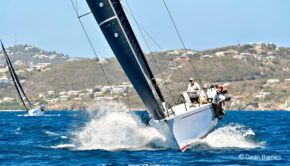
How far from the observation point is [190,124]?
11.8 metres

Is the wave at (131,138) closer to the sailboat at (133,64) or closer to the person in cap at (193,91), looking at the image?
the sailboat at (133,64)

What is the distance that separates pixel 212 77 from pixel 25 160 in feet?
340

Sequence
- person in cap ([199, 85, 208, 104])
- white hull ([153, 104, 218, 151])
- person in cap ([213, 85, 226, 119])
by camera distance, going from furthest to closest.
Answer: person in cap ([199, 85, 208, 104]) < person in cap ([213, 85, 226, 119]) < white hull ([153, 104, 218, 151])

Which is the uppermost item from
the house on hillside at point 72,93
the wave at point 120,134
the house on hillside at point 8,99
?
the wave at point 120,134

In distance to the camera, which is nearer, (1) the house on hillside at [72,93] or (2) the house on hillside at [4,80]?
(1) the house on hillside at [72,93]

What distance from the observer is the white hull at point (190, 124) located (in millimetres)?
11078

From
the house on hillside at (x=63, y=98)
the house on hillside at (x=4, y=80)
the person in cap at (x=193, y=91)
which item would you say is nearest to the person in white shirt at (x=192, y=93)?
the person in cap at (x=193, y=91)

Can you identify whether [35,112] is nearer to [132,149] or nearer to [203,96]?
[203,96]

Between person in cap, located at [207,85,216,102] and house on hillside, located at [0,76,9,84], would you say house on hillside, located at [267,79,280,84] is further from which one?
person in cap, located at [207,85,216,102]

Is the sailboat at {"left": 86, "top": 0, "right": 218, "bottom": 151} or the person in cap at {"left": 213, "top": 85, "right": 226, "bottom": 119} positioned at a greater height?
the sailboat at {"left": 86, "top": 0, "right": 218, "bottom": 151}

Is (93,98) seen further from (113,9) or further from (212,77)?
(113,9)

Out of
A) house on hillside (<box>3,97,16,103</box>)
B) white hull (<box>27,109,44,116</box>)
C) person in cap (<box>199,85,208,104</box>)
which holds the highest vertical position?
person in cap (<box>199,85,208,104</box>)

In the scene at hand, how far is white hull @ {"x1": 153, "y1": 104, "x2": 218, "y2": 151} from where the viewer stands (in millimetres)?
11078

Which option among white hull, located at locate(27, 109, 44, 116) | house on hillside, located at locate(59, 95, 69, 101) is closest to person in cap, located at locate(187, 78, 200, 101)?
white hull, located at locate(27, 109, 44, 116)
